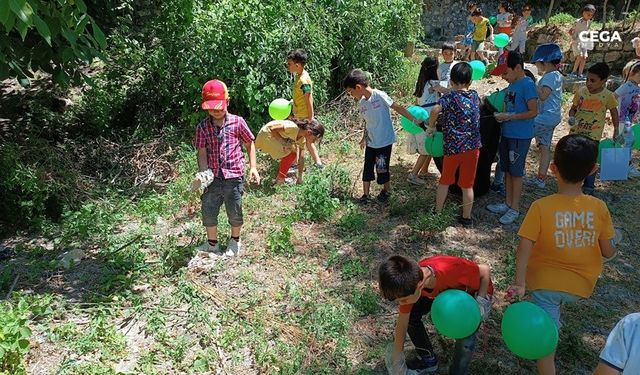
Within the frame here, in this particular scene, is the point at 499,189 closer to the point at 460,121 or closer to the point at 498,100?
the point at 498,100

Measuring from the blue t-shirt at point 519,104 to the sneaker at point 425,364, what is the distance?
2.45 metres

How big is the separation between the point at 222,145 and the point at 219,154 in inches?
2.9

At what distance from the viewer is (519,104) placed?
460 cm

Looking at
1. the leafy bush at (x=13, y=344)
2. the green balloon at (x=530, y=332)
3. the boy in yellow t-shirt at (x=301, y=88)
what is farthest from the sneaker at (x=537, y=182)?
the leafy bush at (x=13, y=344)

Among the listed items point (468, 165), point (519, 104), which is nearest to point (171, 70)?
point (468, 165)

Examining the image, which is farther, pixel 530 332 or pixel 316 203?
pixel 316 203

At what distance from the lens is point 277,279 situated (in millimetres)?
4051

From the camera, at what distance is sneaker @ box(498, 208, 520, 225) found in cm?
489

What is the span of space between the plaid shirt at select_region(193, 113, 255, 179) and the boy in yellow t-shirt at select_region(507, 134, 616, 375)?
2.26 meters

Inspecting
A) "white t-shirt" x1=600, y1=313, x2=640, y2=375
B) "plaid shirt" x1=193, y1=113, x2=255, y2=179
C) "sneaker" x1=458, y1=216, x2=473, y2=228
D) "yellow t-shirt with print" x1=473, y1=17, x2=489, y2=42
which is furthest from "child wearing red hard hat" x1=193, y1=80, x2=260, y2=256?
"yellow t-shirt with print" x1=473, y1=17, x2=489, y2=42

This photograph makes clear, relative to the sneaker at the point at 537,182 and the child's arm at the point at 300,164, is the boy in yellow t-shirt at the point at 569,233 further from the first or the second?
the child's arm at the point at 300,164

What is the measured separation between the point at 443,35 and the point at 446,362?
1480 centimetres

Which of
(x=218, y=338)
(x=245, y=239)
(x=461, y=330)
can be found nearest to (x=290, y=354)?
(x=218, y=338)

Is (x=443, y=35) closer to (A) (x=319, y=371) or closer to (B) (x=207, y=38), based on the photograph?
(B) (x=207, y=38)
